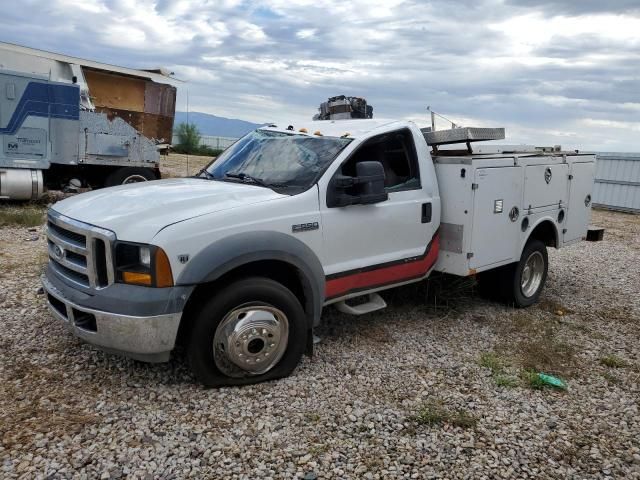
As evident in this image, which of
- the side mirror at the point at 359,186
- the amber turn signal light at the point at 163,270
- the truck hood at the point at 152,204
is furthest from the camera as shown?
the side mirror at the point at 359,186

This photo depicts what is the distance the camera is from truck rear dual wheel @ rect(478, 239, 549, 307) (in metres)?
6.10

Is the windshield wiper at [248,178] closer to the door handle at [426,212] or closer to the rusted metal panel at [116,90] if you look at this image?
the door handle at [426,212]

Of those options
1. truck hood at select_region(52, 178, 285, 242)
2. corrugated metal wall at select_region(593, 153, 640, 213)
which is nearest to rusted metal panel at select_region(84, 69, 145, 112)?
truck hood at select_region(52, 178, 285, 242)

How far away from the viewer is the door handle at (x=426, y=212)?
507cm

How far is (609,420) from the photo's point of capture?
3910mm

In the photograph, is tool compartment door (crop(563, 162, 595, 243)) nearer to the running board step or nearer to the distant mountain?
the running board step

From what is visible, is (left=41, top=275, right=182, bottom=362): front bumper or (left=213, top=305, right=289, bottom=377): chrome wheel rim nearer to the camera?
(left=41, top=275, right=182, bottom=362): front bumper

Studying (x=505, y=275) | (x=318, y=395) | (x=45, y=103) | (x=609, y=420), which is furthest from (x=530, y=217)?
(x=45, y=103)

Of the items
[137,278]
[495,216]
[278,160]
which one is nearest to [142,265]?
[137,278]

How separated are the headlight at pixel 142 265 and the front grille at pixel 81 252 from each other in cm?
6

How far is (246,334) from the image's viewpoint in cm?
383

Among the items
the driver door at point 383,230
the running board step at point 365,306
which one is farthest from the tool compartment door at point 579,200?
the running board step at point 365,306

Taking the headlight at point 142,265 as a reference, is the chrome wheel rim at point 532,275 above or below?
below

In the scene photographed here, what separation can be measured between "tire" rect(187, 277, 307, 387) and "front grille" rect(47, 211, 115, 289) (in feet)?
2.20
